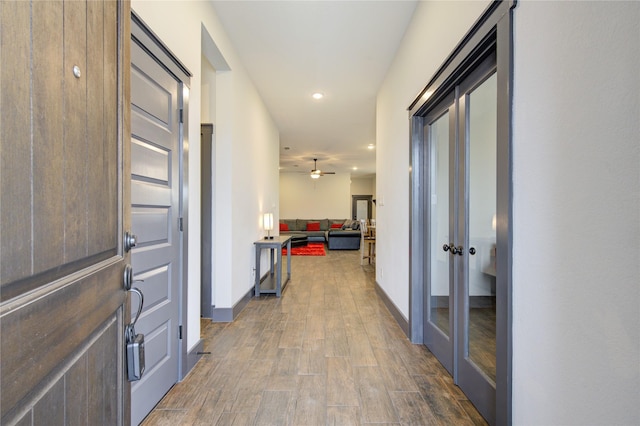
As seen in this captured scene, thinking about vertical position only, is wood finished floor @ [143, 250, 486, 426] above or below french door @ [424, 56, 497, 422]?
below

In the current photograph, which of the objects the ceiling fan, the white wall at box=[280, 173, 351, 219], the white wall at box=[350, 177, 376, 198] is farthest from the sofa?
the white wall at box=[350, 177, 376, 198]

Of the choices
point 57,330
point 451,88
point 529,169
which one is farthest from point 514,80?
point 57,330

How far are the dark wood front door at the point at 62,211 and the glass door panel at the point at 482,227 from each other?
1702 millimetres

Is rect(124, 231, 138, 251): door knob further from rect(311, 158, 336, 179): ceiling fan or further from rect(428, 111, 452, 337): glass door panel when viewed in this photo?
rect(311, 158, 336, 179): ceiling fan

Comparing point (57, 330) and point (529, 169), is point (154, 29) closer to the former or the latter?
point (57, 330)

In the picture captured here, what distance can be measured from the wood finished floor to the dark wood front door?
1.07m

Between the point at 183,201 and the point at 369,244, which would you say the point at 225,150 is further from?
the point at 369,244

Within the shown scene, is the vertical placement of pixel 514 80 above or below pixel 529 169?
above

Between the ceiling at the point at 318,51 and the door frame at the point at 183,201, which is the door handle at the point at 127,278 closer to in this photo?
the door frame at the point at 183,201

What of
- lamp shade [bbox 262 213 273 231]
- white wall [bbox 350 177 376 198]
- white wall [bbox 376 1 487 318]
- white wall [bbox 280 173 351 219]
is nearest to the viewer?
white wall [bbox 376 1 487 318]

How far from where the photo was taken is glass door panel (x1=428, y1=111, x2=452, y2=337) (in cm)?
217

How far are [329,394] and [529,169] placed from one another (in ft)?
5.49

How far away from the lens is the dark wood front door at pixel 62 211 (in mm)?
467

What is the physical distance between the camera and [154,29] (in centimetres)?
166
